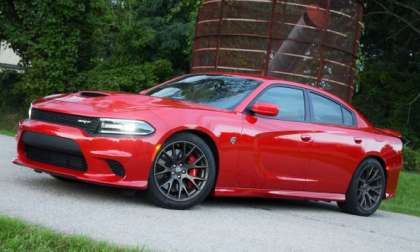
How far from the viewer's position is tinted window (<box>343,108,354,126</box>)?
8.72 metres

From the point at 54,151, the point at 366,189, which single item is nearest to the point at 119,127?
the point at 54,151

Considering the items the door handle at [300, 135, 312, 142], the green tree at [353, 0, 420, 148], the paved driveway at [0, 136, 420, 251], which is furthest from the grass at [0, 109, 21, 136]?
the door handle at [300, 135, 312, 142]

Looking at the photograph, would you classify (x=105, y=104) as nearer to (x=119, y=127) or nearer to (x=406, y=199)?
(x=119, y=127)

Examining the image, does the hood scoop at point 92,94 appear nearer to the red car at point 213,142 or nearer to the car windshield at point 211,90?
the red car at point 213,142

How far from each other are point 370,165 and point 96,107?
3.73m

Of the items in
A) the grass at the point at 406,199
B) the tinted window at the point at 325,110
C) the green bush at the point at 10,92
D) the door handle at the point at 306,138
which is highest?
the tinted window at the point at 325,110

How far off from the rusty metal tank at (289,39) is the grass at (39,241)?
35.3ft

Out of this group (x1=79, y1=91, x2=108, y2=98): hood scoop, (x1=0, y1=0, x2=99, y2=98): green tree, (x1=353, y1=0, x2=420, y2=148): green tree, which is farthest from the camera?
(x1=353, y1=0, x2=420, y2=148): green tree

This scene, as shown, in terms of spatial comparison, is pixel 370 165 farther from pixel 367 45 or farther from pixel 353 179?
pixel 367 45

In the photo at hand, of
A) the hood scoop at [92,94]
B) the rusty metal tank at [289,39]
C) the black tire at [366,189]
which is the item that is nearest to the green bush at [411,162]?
the rusty metal tank at [289,39]

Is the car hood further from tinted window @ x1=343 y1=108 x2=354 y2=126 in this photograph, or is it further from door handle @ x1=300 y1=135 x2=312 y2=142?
tinted window @ x1=343 y1=108 x2=354 y2=126

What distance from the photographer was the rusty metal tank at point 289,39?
15.1 m

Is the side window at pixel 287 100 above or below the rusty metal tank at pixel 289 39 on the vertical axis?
below

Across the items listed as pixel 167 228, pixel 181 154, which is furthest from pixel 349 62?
pixel 167 228
